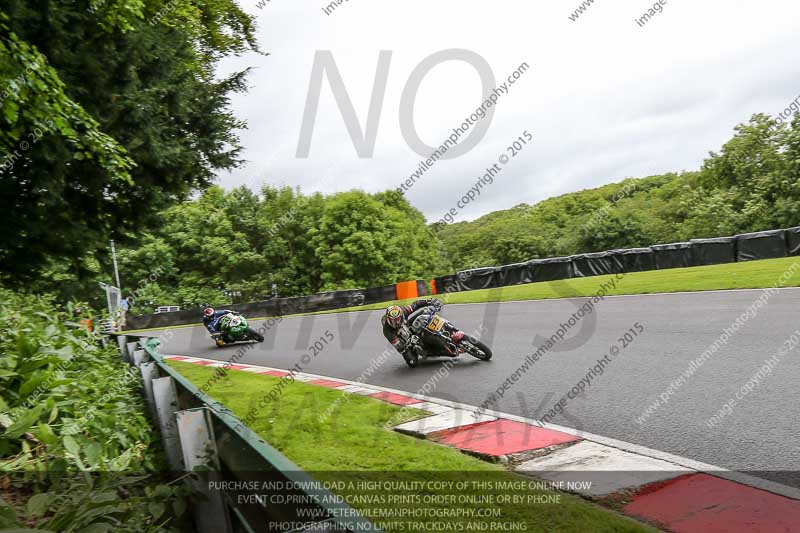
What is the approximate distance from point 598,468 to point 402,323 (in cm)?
544

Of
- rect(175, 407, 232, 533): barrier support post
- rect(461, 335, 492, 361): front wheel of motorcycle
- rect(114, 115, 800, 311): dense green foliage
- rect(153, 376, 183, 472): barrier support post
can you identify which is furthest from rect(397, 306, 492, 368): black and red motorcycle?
rect(114, 115, 800, 311): dense green foliage

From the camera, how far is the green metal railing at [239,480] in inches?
66.3

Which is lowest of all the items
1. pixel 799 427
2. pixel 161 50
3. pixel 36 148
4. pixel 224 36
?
pixel 799 427

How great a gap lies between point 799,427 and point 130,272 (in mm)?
47729

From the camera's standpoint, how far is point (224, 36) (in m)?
19.9

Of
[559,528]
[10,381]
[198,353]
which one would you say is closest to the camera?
[559,528]

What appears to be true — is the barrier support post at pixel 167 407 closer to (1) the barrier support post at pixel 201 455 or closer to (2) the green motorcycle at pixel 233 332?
(1) the barrier support post at pixel 201 455

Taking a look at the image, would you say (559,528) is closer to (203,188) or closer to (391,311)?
(391,311)

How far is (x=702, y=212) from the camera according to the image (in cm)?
4656

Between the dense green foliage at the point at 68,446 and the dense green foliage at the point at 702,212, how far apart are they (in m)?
34.8

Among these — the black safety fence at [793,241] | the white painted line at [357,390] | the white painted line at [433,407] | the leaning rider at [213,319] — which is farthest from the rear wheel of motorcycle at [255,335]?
the black safety fence at [793,241]

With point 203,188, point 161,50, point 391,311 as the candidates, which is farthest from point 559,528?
point 203,188

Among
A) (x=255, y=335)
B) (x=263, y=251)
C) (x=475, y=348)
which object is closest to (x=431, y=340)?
(x=475, y=348)

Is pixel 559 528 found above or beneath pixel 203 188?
beneath
